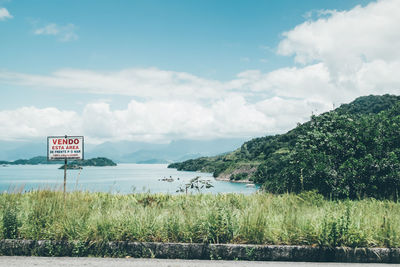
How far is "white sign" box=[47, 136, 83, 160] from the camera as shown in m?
11.0

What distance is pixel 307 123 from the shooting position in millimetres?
18984

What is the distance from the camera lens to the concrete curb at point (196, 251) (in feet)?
20.1

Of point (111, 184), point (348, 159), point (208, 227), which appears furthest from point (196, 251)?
point (111, 184)

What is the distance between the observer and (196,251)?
636cm

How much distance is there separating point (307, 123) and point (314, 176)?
15.2 ft

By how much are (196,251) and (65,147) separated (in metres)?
6.57

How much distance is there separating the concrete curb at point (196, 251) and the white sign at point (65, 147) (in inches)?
184

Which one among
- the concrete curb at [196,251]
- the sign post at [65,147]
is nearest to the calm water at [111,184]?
the sign post at [65,147]

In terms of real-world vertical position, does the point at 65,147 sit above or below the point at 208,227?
above

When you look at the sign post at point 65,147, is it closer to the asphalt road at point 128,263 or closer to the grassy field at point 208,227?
the grassy field at point 208,227

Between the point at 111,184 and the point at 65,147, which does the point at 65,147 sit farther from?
the point at 111,184

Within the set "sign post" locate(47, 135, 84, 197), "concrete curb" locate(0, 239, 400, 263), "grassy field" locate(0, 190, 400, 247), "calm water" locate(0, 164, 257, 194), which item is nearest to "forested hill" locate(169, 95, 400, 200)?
"calm water" locate(0, 164, 257, 194)

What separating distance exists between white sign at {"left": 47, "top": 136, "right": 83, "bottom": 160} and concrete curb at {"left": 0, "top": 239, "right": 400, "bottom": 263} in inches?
184

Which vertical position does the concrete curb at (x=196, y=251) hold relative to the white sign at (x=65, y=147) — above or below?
below
